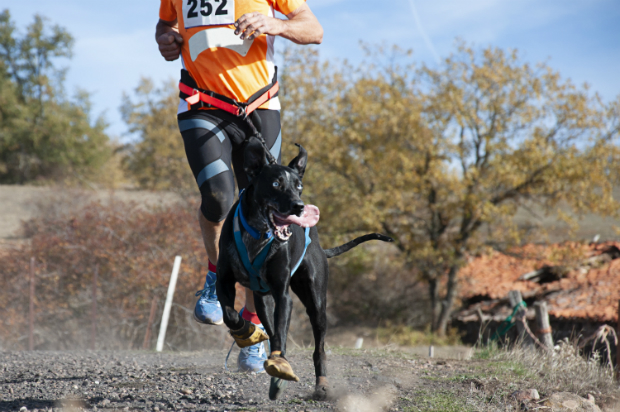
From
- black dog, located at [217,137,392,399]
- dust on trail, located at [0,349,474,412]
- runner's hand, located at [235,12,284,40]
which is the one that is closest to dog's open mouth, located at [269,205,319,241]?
black dog, located at [217,137,392,399]

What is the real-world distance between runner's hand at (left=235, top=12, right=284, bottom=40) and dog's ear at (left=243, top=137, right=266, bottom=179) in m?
0.64

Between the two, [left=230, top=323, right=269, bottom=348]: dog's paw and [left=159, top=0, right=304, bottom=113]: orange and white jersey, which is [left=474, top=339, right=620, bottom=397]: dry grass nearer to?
[left=230, top=323, right=269, bottom=348]: dog's paw

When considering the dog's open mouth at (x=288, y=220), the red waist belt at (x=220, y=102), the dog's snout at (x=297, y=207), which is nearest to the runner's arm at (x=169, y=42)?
the red waist belt at (x=220, y=102)

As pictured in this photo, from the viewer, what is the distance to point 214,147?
10.1ft

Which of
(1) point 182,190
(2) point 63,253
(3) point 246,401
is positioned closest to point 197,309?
(3) point 246,401

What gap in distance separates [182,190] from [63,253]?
4.20 meters

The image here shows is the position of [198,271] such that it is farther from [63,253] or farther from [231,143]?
[231,143]

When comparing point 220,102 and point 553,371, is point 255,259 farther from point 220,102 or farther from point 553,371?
point 553,371

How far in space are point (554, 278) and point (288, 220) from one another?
18943 mm

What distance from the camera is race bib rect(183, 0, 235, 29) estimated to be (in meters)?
3.12

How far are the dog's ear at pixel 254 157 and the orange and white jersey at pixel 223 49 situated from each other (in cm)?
75

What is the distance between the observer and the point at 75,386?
10.4 feet

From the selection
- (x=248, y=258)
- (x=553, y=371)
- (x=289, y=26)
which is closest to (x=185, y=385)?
(x=248, y=258)

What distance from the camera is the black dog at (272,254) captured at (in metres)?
2.31
